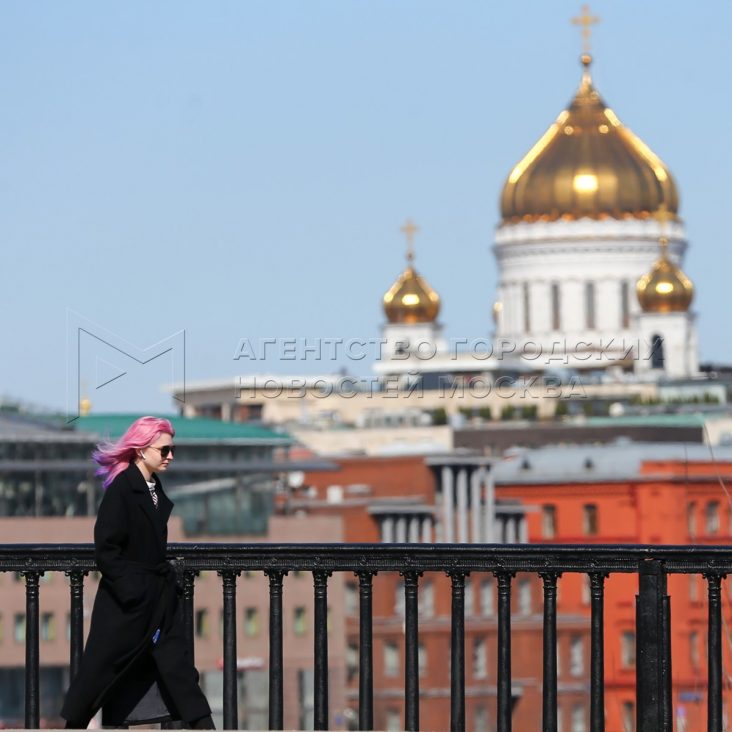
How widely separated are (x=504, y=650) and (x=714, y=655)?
26.4 inches

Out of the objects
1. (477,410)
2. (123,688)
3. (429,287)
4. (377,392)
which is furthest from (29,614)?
(429,287)

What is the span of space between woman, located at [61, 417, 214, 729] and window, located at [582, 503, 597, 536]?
62.1 m

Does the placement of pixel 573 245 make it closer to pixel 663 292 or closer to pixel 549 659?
pixel 663 292

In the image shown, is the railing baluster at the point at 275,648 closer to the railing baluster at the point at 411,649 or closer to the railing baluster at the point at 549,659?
the railing baluster at the point at 411,649

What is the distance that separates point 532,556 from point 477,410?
9419 cm

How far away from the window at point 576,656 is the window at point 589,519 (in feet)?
33.4

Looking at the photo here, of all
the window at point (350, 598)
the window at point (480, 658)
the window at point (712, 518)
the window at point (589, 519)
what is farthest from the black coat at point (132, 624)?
the window at point (589, 519)

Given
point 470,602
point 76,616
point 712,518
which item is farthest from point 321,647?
point 712,518

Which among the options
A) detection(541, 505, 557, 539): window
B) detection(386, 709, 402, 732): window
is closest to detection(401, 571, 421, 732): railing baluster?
detection(386, 709, 402, 732): window

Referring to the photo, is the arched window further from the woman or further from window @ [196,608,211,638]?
the woman

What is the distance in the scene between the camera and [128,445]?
32.7 feet

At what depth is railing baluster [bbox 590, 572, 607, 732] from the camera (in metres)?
10.2

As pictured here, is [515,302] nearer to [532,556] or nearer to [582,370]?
[582,370]

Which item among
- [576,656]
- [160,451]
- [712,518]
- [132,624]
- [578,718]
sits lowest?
[578,718]
